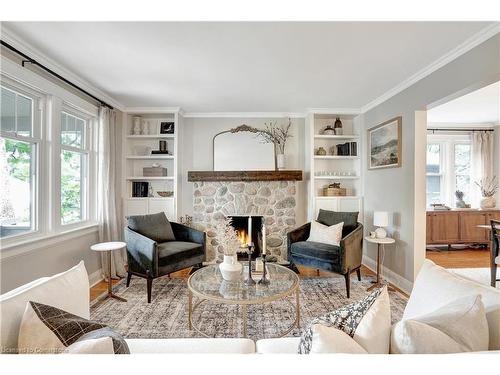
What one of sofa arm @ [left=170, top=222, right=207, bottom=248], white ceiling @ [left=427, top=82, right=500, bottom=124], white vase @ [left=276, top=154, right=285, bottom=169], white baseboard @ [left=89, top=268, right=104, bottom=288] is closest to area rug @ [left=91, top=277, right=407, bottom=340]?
white baseboard @ [left=89, top=268, right=104, bottom=288]

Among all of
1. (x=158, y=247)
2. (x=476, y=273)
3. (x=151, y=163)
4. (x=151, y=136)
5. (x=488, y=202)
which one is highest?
(x=151, y=136)

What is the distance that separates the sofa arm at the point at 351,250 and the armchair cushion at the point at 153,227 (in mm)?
2201

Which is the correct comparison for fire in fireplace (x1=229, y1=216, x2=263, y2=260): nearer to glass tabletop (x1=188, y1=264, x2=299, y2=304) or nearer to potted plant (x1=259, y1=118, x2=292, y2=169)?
potted plant (x1=259, y1=118, x2=292, y2=169)

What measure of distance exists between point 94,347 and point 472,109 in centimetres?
575

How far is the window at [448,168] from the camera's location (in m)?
5.36

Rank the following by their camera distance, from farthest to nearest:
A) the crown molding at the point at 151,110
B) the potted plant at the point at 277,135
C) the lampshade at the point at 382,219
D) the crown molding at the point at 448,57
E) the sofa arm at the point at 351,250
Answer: the potted plant at the point at 277,135
the crown molding at the point at 151,110
the lampshade at the point at 382,219
the sofa arm at the point at 351,250
the crown molding at the point at 448,57

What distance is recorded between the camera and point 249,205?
13.7ft

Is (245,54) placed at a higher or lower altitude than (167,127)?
higher

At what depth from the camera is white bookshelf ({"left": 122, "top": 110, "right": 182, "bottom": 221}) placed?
13.3 feet

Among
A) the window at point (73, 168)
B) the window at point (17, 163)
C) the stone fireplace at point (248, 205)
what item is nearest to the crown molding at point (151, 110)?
the window at point (73, 168)

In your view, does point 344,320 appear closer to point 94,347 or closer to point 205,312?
point 94,347

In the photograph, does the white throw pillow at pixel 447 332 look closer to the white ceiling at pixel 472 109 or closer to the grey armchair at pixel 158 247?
the grey armchair at pixel 158 247

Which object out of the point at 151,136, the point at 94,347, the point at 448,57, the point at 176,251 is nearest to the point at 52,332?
the point at 94,347
